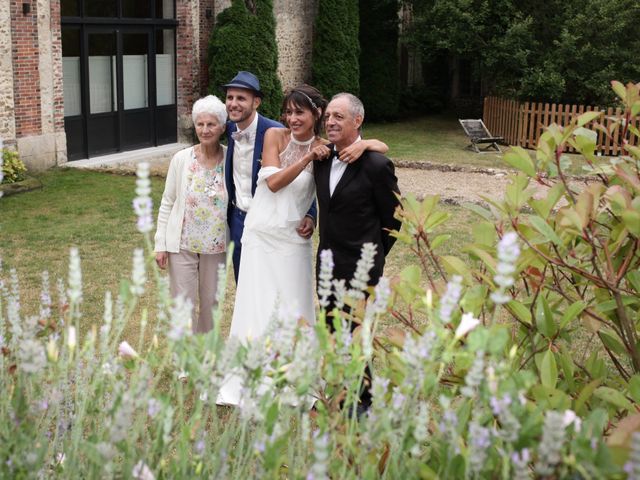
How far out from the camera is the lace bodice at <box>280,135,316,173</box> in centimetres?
493

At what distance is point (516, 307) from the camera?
8.66 feet

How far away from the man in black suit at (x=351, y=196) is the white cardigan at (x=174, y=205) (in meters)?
0.93

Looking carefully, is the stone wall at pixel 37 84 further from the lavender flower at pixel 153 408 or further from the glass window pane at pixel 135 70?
the lavender flower at pixel 153 408

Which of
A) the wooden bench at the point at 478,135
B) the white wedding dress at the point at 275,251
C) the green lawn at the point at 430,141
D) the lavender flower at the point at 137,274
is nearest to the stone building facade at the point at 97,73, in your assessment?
the green lawn at the point at 430,141

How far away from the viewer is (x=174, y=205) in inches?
215

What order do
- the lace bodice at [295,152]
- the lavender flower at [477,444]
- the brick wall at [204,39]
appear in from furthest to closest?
the brick wall at [204,39] < the lace bodice at [295,152] < the lavender flower at [477,444]

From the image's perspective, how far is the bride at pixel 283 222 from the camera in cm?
480

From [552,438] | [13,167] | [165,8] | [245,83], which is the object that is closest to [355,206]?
[245,83]

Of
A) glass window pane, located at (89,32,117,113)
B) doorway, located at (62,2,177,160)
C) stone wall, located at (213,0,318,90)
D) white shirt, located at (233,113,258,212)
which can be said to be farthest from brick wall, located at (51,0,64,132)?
white shirt, located at (233,113,258,212)

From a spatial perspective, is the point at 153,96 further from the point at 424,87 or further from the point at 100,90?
the point at 424,87

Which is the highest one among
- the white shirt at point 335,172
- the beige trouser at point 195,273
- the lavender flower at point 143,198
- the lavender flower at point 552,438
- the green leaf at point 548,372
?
the lavender flower at point 143,198

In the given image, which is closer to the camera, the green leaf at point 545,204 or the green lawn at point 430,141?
the green leaf at point 545,204

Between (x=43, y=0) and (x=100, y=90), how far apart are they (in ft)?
8.27

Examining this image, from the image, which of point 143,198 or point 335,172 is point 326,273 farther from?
point 335,172
